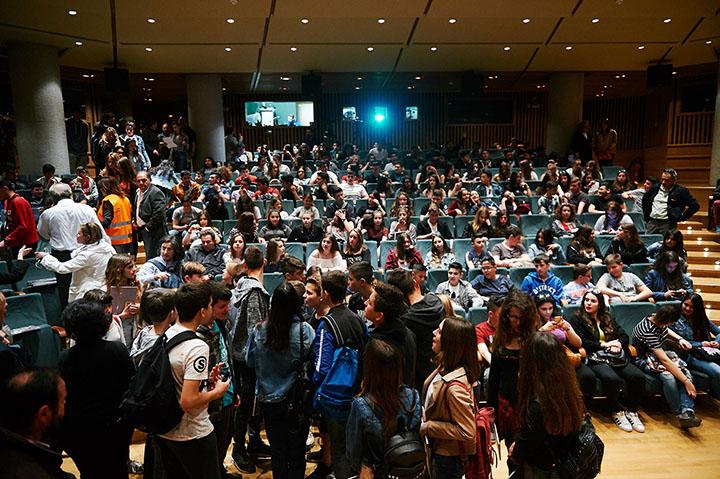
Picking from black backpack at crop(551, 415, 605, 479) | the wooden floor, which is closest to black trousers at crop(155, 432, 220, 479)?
the wooden floor

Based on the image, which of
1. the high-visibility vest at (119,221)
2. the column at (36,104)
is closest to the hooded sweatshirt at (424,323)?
the high-visibility vest at (119,221)

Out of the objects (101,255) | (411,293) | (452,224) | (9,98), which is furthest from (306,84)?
(411,293)

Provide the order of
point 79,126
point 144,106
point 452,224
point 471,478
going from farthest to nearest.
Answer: point 144,106 → point 79,126 → point 452,224 → point 471,478

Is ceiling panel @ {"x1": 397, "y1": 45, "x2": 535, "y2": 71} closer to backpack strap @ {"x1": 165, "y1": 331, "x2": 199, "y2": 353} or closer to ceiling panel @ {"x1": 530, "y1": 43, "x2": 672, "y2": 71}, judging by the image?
ceiling panel @ {"x1": 530, "y1": 43, "x2": 672, "y2": 71}

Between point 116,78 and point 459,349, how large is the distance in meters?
10.4

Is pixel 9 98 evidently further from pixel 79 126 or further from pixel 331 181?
pixel 331 181

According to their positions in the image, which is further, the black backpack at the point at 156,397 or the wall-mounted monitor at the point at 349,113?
the wall-mounted monitor at the point at 349,113

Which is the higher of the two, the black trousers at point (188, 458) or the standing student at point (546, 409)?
the standing student at point (546, 409)

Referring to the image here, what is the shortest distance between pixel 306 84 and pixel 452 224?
6012mm

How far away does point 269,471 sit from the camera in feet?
11.7

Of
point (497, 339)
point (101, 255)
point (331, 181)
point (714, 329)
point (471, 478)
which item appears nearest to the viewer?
point (471, 478)

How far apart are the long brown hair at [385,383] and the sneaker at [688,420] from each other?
3.15 metres

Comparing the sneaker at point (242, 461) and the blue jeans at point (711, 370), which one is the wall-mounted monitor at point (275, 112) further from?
the sneaker at point (242, 461)

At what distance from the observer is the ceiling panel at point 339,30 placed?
30.6 feet
